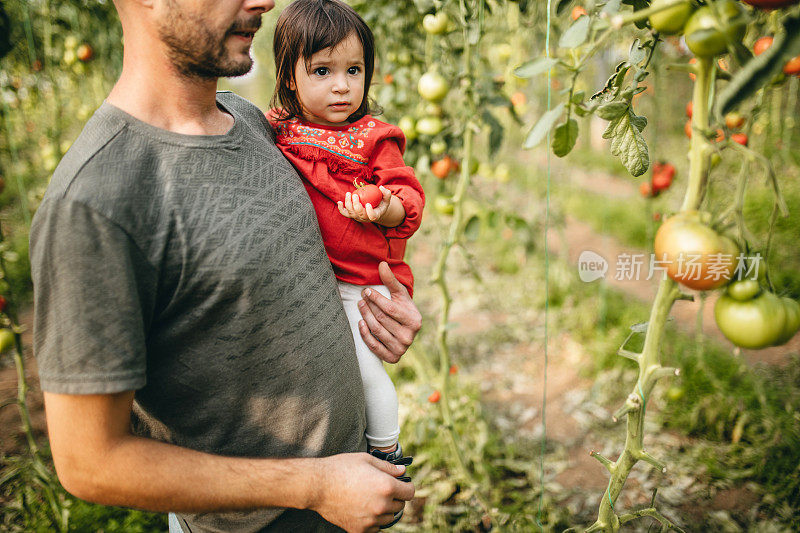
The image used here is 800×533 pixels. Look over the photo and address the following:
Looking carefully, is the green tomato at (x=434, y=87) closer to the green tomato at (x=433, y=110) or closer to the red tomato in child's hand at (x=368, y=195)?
the green tomato at (x=433, y=110)

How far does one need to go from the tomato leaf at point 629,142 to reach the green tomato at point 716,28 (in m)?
0.23

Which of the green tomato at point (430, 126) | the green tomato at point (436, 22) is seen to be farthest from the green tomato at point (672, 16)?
the green tomato at point (430, 126)

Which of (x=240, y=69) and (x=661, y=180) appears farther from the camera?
(x=661, y=180)

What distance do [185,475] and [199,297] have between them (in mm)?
247

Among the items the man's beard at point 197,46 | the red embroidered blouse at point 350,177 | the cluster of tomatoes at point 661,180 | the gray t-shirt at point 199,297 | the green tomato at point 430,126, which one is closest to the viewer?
the gray t-shirt at point 199,297

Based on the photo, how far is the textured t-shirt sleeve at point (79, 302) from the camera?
62cm

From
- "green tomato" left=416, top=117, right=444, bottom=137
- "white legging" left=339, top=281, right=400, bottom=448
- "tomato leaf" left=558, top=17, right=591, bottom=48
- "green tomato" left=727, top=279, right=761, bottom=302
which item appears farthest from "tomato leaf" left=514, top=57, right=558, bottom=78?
"green tomato" left=416, top=117, right=444, bottom=137

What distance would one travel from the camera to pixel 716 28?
22.6 inches

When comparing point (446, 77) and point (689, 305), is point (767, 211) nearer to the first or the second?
point (689, 305)

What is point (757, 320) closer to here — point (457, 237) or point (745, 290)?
point (745, 290)

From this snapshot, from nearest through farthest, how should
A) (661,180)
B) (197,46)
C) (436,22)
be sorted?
(197,46)
(436,22)
(661,180)

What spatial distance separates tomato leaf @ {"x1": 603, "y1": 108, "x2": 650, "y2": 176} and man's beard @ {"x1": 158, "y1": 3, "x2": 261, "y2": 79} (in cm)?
62

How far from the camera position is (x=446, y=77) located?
5.72ft

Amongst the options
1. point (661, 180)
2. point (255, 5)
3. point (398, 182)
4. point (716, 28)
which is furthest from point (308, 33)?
point (661, 180)
